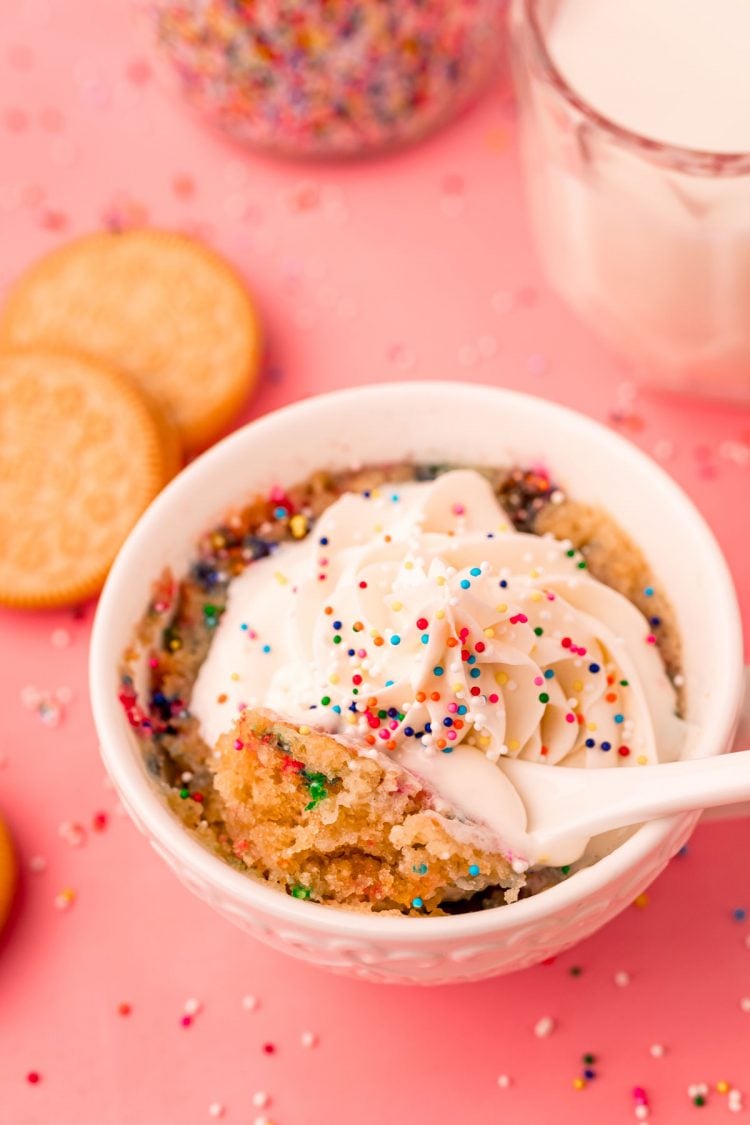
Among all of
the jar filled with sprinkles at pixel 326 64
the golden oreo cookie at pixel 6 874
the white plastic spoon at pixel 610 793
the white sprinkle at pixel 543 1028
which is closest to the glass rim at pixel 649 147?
the jar filled with sprinkles at pixel 326 64

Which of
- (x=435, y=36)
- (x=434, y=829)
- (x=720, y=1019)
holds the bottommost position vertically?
(x=720, y=1019)

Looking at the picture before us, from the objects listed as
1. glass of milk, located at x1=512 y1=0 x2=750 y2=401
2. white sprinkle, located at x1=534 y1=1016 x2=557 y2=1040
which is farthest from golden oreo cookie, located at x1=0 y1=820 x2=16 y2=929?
glass of milk, located at x1=512 y1=0 x2=750 y2=401

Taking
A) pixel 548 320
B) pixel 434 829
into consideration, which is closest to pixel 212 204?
pixel 548 320

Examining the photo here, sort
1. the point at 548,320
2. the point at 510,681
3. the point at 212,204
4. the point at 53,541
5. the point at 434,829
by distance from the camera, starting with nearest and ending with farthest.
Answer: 1. the point at 434,829
2. the point at 510,681
3. the point at 53,541
4. the point at 548,320
5. the point at 212,204

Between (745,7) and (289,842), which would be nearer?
(289,842)

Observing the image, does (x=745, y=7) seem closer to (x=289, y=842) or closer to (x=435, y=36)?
(x=435, y=36)

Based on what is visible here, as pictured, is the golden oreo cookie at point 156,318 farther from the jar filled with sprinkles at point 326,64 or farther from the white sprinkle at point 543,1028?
the white sprinkle at point 543,1028

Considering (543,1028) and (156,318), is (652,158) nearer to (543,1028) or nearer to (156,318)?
(156,318)
